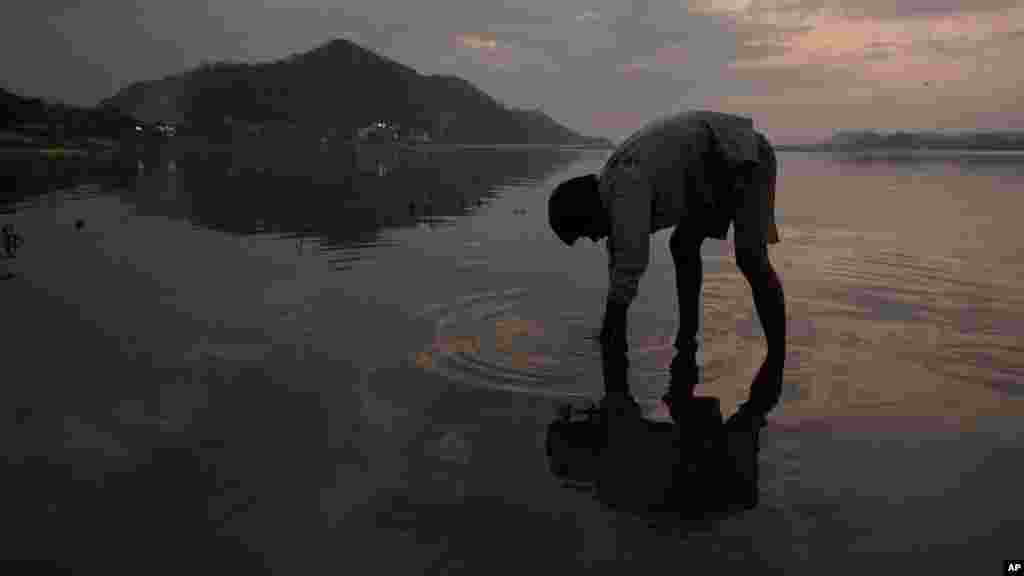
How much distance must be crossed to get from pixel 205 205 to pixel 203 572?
771 inches

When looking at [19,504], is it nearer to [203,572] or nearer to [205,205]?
[203,572]

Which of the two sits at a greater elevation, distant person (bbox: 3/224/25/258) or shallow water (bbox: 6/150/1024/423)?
distant person (bbox: 3/224/25/258)

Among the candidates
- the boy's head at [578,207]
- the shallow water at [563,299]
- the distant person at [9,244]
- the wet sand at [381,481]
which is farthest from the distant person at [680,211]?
the distant person at [9,244]

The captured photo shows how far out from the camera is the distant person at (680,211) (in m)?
5.22

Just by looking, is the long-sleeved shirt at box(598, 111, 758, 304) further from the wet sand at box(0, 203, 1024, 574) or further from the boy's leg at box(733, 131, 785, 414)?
the wet sand at box(0, 203, 1024, 574)

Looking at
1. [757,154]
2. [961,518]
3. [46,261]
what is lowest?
[961,518]

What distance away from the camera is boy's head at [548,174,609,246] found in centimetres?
556

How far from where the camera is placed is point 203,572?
3.12 m

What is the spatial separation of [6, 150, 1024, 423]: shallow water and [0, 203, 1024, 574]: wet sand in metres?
0.53

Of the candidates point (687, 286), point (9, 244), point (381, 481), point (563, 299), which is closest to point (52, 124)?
point (9, 244)

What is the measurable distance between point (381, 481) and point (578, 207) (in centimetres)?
260

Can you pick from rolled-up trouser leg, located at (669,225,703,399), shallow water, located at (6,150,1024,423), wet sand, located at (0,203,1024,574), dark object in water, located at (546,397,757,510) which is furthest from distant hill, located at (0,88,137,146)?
dark object in water, located at (546,397,757,510)

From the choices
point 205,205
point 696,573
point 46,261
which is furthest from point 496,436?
point 205,205

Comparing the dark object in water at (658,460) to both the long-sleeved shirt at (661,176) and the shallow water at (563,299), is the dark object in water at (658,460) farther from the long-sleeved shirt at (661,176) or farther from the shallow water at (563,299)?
the long-sleeved shirt at (661,176)
